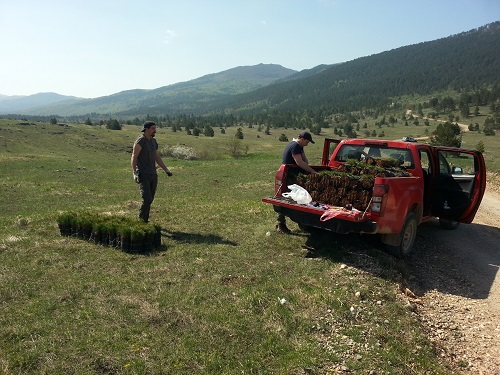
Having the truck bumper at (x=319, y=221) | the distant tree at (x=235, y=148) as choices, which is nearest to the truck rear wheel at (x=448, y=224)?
the truck bumper at (x=319, y=221)

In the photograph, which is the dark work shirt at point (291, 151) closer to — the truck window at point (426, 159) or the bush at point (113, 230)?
the truck window at point (426, 159)

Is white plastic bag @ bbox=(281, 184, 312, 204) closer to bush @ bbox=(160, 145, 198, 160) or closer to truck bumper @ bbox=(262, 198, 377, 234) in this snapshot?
truck bumper @ bbox=(262, 198, 377, 234)

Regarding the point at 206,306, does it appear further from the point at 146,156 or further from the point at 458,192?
the point at 458,192

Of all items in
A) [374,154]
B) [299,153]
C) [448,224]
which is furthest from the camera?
[448,224]

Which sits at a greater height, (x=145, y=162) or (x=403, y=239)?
(x=145, y=162)

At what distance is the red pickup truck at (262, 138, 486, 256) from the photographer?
667cm

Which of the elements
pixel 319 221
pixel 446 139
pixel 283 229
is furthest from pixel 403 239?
pixel 446 139

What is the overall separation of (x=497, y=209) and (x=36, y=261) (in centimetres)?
1388

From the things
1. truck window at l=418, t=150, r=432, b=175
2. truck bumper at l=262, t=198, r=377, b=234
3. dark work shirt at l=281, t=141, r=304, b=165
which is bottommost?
truck bumper at l=262, t=198, r=377, b=234

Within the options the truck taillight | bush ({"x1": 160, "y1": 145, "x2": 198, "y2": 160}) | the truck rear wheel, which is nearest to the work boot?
the truck taillight

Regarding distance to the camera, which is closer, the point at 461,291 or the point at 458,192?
the point at 461,291

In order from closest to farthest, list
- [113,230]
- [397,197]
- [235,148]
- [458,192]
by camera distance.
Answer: [397,197] < [113,230] < [458,192] < [235,148]

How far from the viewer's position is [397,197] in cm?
688

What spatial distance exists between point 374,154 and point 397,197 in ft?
7.46
